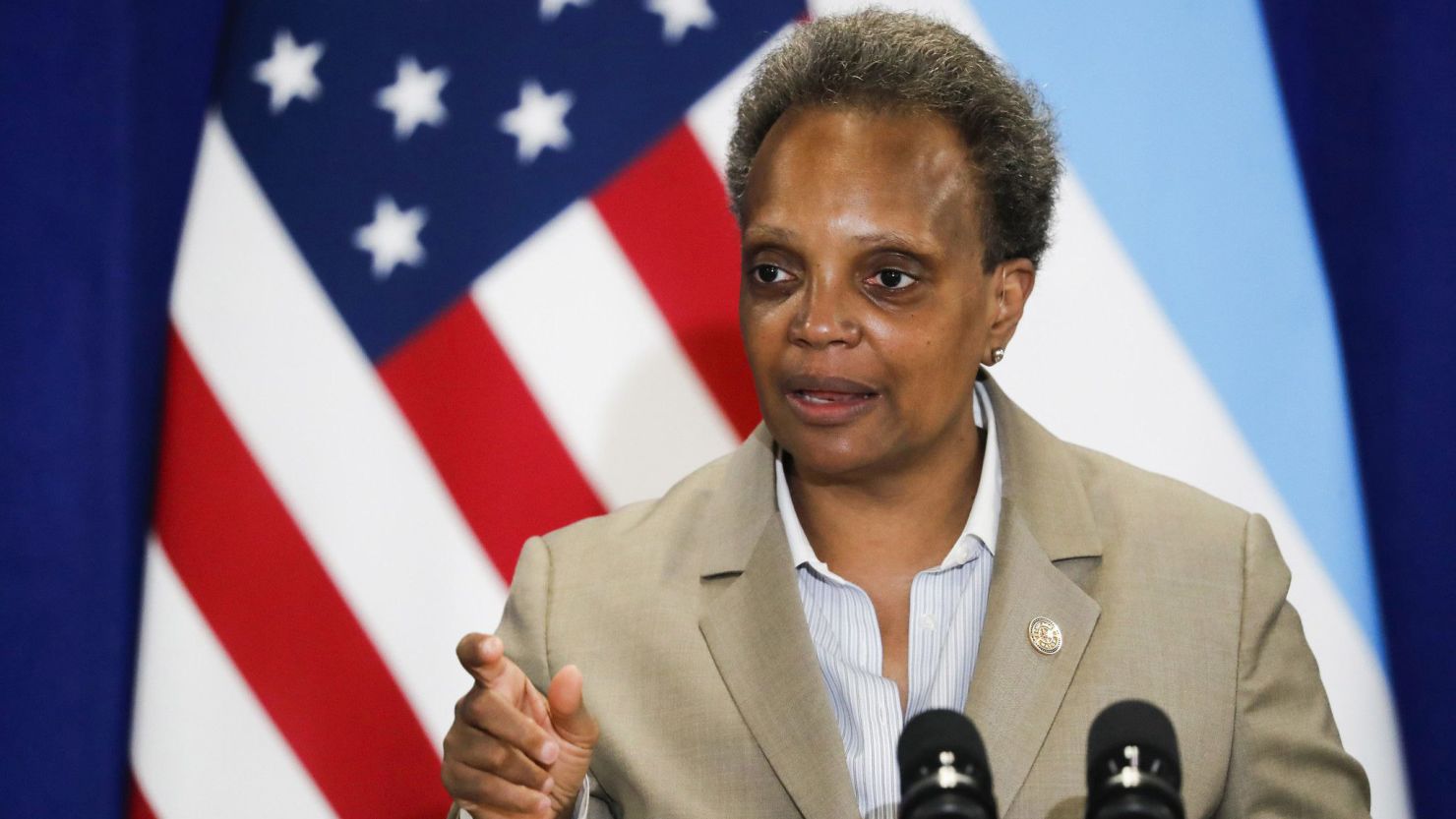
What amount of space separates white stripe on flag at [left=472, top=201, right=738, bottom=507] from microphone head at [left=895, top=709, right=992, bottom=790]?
1.45 m

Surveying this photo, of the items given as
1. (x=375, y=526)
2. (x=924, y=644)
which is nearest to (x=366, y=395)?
(x=375, y=526)

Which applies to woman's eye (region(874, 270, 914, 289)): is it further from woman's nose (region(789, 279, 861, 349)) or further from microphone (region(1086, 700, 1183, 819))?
microphone (region(1086, 700, 1183, 819))

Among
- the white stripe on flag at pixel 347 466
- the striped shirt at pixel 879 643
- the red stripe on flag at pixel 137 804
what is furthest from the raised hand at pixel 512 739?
the red stripe on flag at pixel 137 804

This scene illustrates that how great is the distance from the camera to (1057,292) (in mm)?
2357

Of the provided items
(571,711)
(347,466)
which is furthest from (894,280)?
(347,466)

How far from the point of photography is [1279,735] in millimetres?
1667

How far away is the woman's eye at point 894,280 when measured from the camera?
166cm

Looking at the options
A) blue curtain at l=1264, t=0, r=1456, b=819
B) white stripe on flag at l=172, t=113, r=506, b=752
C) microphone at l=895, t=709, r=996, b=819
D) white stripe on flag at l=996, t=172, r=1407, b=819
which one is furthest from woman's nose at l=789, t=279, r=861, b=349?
blue curtain at l=1264, t=0, r=1456, b=819

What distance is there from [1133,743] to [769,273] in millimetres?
883

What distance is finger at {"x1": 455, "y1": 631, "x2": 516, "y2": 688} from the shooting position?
1320 millimetres

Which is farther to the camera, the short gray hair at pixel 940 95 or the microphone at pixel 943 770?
the short gray hair at pixel 940 95

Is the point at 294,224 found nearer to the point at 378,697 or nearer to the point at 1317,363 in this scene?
the point at 378,697

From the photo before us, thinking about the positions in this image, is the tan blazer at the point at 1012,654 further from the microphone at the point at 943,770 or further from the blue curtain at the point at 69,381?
the blue curtain at the point at 69,381

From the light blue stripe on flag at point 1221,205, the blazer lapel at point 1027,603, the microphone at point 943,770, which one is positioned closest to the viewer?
the microphone at point 943,770
